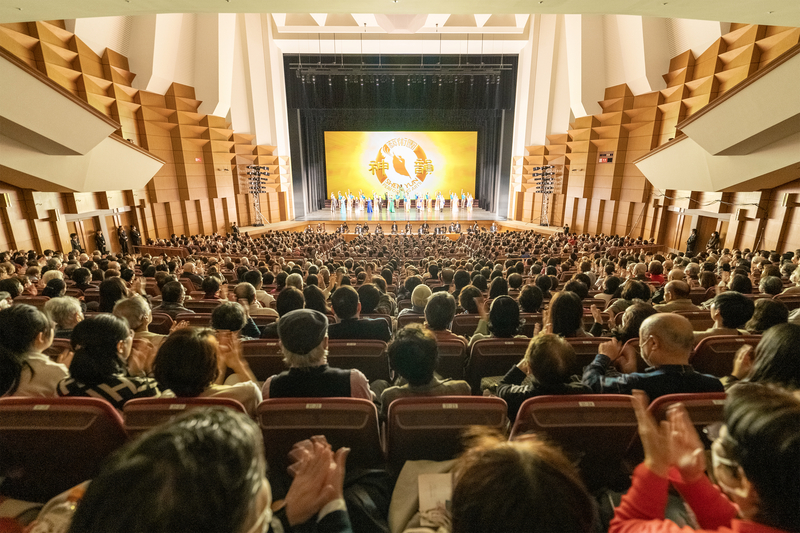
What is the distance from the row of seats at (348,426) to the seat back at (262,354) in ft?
3.77

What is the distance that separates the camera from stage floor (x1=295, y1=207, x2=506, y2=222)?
21.7m

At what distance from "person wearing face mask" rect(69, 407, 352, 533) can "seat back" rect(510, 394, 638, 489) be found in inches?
45.5

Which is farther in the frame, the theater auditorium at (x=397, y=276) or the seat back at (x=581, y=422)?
the seat back at (x=581, y=422)

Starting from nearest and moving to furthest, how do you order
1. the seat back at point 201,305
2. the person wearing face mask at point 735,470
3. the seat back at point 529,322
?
1. the person wearing face mask at point 735,470
2. the seat back at point 529,322
3. the seat back at point 201,305

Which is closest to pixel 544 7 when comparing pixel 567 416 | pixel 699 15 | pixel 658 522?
pixel 699 15

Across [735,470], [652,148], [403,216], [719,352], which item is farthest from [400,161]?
[735,470]

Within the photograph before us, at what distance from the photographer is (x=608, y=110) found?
660 inches

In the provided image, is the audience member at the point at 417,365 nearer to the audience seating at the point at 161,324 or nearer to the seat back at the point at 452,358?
the seat back at the point at 452,358

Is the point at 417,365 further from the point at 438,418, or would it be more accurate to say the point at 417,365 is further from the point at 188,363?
the point at 188,363

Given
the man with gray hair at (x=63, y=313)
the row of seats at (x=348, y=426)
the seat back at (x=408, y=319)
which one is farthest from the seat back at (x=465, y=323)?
the man with gray hair at (x=63, y=313)

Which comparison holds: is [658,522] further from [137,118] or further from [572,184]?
[572,184]

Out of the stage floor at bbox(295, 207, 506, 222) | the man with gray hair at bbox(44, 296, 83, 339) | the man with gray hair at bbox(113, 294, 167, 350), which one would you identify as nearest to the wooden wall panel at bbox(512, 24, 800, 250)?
the stage floor at bbox(295, 207, 506, 222)

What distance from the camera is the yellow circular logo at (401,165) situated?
24125mm

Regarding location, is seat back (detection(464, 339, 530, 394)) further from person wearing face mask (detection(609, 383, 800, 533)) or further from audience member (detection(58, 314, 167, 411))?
audience member (detection(58, 314, 167, 411))
